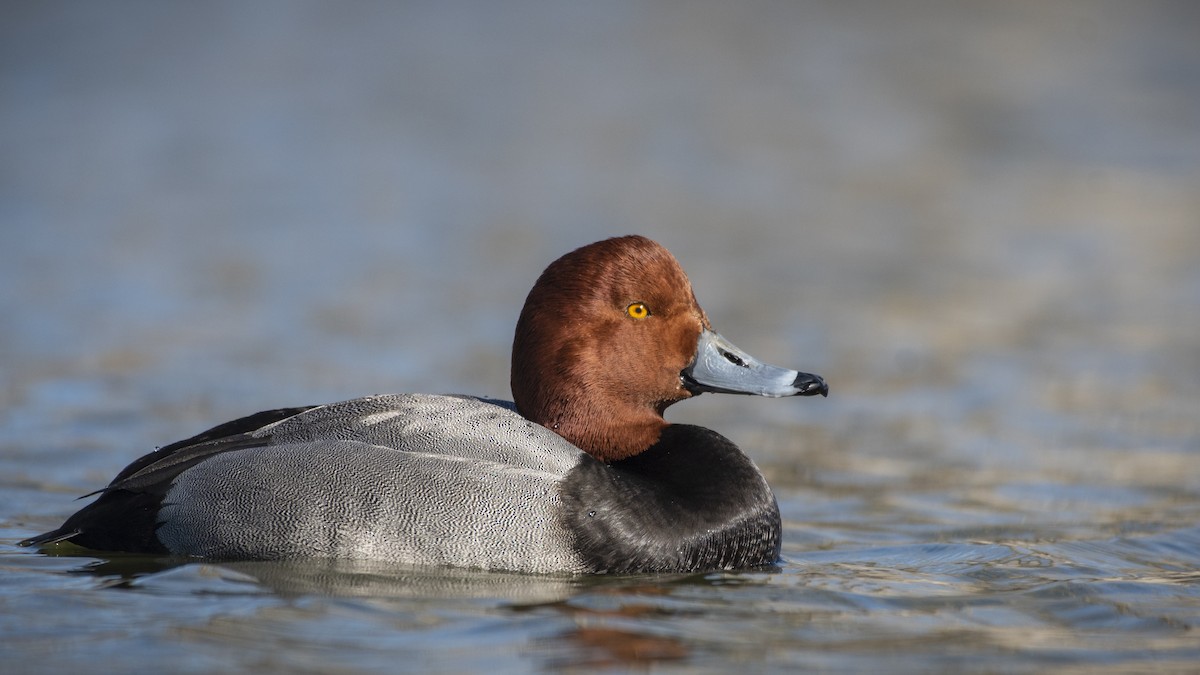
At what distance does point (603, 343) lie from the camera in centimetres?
615

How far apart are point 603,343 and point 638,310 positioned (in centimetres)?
21

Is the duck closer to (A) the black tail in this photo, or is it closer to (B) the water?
(A) the black tail

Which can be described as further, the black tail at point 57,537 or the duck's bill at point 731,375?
the duck's bill at point 731,375

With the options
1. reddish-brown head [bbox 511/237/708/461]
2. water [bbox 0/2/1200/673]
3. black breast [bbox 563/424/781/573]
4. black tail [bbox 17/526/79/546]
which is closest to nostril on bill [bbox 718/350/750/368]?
reddish-brown head [bbox 511/237/708/461]

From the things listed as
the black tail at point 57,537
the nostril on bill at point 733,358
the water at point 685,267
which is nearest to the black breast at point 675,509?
the water at point 685,267

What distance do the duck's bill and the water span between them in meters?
0.74

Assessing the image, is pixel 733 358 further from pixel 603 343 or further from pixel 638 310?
pixel 603 343

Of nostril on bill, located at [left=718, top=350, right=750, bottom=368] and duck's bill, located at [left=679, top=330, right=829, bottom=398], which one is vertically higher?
Answer: nostril on bill, located at [left=718, top=350, right=750, bottom=368]

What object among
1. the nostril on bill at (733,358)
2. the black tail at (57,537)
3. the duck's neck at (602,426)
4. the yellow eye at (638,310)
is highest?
the yellow eye at (638,310)

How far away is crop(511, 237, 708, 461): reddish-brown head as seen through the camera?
611 centimetres

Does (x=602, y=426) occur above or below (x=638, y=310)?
below

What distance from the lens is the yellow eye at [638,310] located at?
6.21 metres

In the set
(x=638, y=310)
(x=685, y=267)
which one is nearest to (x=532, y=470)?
(x=638, y=310)

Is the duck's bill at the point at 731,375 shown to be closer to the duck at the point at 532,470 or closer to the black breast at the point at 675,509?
the duck at the point at 532,470
